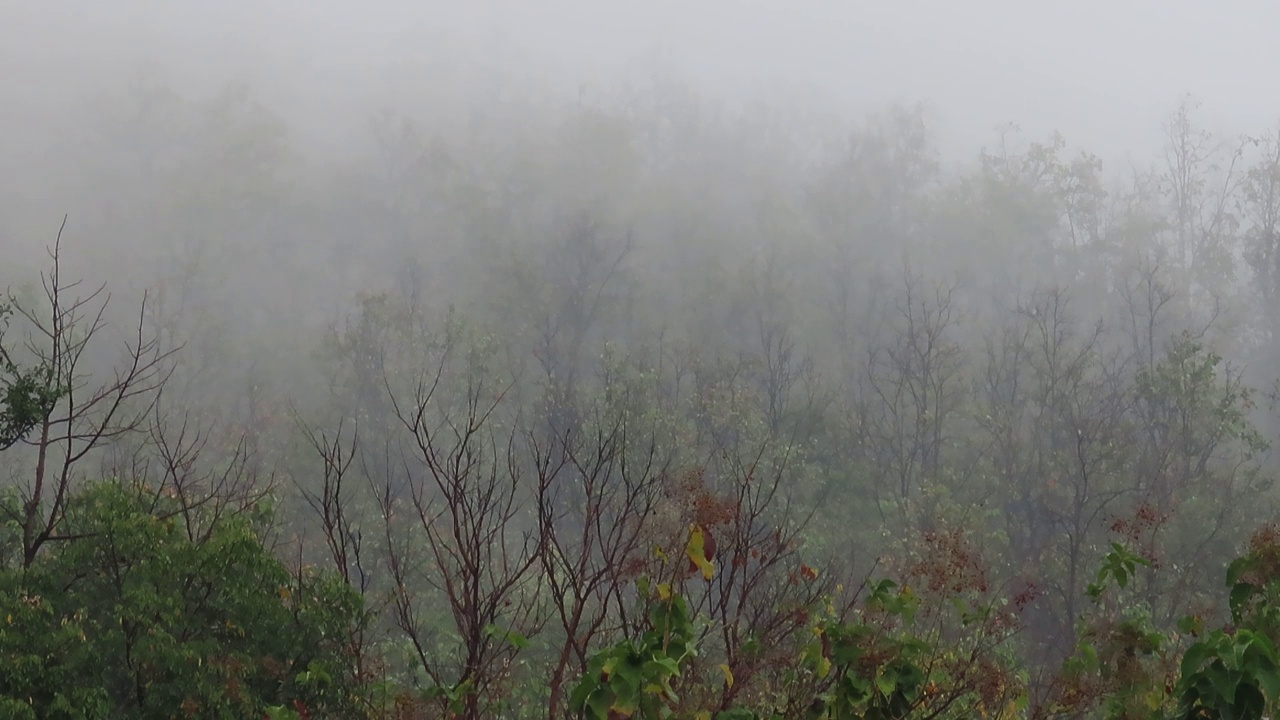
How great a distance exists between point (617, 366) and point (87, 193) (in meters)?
41.2

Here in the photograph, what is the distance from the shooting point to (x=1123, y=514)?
2272 centimetres

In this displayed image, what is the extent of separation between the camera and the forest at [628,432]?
13.5 feet

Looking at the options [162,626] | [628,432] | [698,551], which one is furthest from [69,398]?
[628,432]

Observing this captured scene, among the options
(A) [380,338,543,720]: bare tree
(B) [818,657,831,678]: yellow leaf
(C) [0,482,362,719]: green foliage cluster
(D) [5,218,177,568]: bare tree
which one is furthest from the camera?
(D) [5,218,177,568]: bare tree

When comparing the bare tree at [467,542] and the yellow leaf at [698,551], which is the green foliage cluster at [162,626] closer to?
the bare tree at [467,542]

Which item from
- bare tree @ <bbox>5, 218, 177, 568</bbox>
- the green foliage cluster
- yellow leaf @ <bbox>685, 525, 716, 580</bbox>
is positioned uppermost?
bare tree @ <bbox>5, 218, 177, 568</bbox>

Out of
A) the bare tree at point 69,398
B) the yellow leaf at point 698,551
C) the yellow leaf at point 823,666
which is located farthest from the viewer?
the bare tree at point 69,398

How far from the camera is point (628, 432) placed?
76.5ft

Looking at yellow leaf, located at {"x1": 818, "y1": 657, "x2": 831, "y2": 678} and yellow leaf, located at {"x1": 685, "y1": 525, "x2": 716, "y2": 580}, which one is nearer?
yellow leaf, located at {"x1": 685, "y1": 525, "x2": 716, "y2": 580}

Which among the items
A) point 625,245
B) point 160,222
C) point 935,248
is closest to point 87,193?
point 160,222

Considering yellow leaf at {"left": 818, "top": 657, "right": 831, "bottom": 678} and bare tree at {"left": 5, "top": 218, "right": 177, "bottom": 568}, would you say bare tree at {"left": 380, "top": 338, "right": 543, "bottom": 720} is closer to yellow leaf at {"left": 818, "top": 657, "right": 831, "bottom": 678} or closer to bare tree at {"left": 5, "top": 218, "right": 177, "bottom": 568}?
yellow leaf at {"left": 818, "top": 657, "right": 831, "bottom": 678}

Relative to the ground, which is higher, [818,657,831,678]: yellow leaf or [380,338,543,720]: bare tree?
[380,338,543,720]: bare tree

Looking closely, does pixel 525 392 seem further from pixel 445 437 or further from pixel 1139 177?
pixel 1139 177

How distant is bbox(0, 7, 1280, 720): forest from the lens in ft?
13.5
